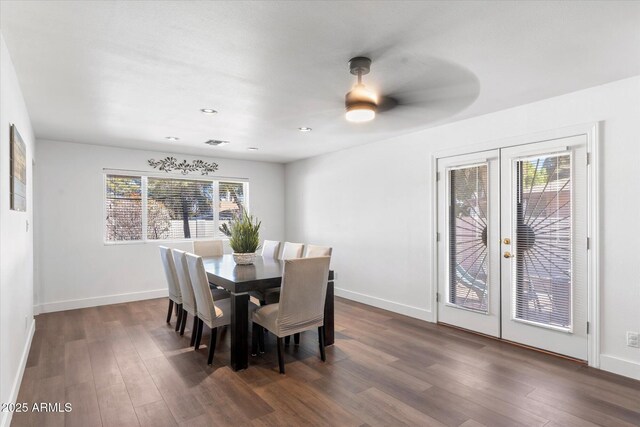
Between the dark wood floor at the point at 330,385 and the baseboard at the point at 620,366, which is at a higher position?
the baseboard at the point at 620,366

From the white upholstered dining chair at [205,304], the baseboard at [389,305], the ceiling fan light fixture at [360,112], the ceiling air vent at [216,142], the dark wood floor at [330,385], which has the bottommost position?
the dark wood floor at [330,385]

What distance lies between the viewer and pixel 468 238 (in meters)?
3.90

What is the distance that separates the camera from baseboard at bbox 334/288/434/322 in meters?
4.31

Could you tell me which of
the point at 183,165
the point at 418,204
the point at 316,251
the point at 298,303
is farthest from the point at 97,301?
the point at 418,204

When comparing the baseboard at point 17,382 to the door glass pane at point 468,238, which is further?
the door glass pane at point 468,238

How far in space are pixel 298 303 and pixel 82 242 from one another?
384 centimetres

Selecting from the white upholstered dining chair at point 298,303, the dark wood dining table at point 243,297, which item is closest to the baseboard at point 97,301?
the dark wood dining table at point 243,297

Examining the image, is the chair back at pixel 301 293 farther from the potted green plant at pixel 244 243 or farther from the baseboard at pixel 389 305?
the baseboard at pixel 389 305

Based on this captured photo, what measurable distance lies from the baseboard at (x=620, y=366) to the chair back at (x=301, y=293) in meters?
2.37

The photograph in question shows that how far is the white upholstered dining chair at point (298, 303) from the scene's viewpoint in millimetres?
2828

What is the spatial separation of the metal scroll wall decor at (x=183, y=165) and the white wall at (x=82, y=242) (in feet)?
0.37

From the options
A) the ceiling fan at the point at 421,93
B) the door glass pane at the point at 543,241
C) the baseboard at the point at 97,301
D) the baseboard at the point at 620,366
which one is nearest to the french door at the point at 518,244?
the door glass pane at the point at 543,241

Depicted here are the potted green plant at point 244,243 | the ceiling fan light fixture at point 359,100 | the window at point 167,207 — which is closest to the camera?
the ceiling fan light fixture at point 359,100

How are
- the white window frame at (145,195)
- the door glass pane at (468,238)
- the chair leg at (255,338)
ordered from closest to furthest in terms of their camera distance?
the chair leg at (255,338) → the door glass pane at (468,238) → the white window frame at (145,195)
